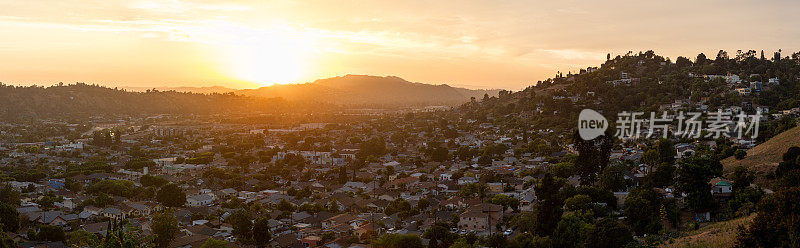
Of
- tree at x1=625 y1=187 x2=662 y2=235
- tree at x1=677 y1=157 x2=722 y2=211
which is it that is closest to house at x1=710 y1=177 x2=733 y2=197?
tree at x1=677 y1=157 x2=722 y2=211

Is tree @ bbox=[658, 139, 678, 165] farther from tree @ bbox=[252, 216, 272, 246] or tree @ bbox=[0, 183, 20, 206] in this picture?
tree @ bbox=[0, 183, 20, 206]

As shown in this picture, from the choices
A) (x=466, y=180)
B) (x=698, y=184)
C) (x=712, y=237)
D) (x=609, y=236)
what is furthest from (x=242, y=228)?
(x=698, y=184)

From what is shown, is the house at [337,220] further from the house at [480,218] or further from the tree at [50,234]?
the tree at [50,234]

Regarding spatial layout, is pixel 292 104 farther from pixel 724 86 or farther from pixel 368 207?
pixel 368 207

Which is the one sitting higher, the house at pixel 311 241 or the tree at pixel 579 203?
the tree at pixel 579 203

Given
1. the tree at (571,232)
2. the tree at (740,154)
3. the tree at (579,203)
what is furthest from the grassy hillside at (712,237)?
the tree at (740,154)
